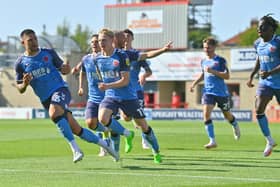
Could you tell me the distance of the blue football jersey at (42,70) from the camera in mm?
14797

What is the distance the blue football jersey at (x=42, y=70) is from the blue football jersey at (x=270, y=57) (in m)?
4.15

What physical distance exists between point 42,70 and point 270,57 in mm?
4531

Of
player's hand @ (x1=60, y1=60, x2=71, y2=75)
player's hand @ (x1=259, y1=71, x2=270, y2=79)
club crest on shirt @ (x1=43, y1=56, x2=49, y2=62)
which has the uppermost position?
club crest on shirt @ (x1=43, y1=56, x2=49, y2=62)

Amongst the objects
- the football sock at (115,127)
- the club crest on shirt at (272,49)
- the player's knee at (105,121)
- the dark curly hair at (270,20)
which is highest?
the dark curly hair at (270,20)

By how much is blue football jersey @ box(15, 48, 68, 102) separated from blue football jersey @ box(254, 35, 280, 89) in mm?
4149

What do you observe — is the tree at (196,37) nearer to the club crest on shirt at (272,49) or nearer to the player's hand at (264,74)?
the club crest on shirt at (272,49)

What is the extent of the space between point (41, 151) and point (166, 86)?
184 ft

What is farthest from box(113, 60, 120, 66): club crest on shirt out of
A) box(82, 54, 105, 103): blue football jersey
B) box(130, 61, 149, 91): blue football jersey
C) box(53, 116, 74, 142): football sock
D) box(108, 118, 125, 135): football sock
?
box(130, 61, 149, 91): blue football jersey

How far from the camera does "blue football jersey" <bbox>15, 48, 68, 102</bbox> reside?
1480 cm

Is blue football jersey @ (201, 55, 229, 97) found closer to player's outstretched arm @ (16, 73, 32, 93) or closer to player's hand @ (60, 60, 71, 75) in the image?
player's hand @ (60, 60, 71, 75)

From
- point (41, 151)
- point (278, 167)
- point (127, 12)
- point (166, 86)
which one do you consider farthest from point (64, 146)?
point (127, 12)

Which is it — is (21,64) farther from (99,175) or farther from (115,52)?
(99,175)

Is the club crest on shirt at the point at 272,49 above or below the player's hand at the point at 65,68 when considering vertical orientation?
above

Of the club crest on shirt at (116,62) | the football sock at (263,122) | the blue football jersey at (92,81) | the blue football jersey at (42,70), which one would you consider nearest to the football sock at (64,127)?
the blue football jersey at (42,70)
